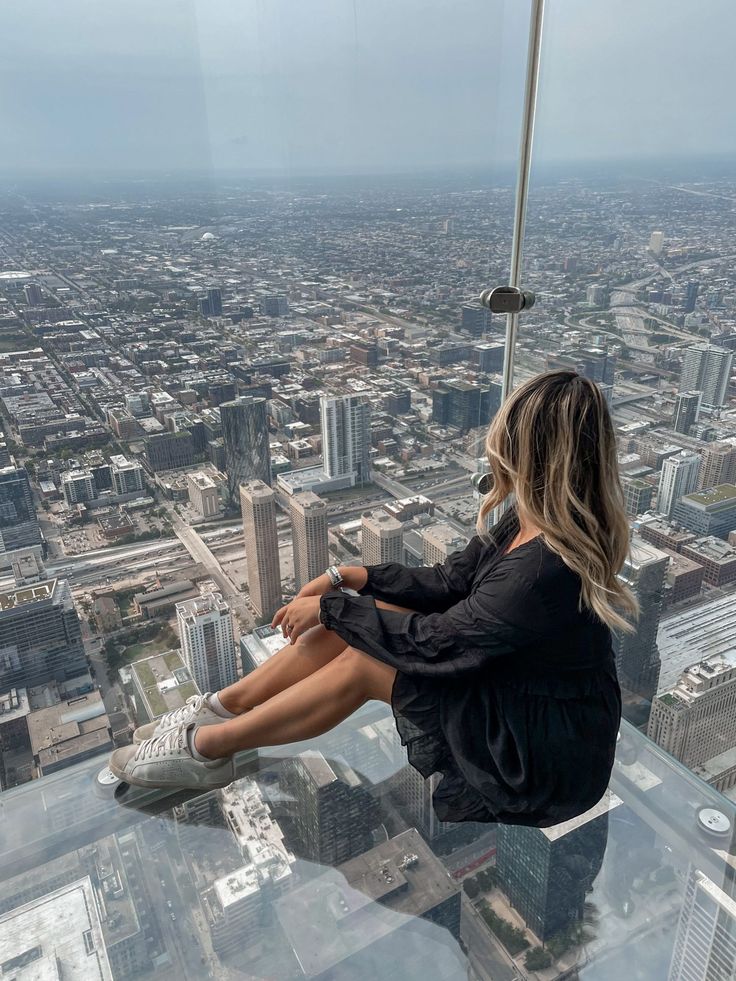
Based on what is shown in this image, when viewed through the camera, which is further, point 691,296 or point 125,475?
point 125,475

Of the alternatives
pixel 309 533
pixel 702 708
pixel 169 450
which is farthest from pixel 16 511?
pixel 702 708

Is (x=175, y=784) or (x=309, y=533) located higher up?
(x=309, y=533)

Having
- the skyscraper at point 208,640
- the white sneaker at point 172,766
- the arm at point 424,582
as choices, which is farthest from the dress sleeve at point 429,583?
the skyscraper at point 208,640

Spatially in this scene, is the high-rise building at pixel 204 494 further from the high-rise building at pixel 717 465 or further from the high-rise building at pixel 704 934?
the high-rise building at pixel 704 934

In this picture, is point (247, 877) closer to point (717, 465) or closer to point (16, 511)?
point (16, 511)

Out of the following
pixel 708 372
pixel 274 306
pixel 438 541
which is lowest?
pixel 438 541

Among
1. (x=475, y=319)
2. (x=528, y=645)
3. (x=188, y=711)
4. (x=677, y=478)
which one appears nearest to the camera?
(x=528, y=645)

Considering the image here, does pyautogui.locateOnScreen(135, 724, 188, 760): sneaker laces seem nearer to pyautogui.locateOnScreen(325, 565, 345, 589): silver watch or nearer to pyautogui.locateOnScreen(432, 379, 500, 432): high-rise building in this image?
pyautogui.locateOnScreen(325, 565, 345, 589): silver watch
